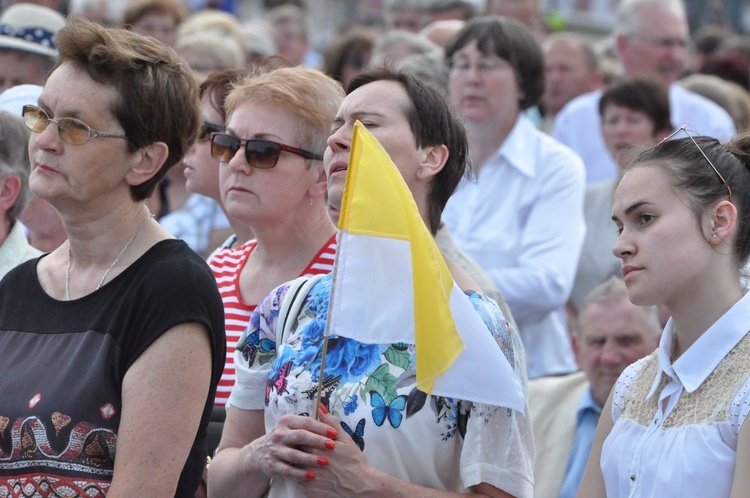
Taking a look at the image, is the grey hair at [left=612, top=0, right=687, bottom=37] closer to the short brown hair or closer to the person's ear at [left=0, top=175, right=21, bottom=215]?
the short brown hair

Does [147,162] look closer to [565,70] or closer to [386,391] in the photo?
[386,391]

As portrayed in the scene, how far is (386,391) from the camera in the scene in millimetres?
3037

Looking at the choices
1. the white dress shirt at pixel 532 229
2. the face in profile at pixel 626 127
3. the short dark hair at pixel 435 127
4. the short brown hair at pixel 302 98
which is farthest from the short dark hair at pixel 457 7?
the short dark hair at pixel 435 127

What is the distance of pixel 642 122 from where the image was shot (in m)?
6.68

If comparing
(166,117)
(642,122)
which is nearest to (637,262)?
(166,117)

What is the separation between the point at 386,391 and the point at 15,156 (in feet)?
6.34

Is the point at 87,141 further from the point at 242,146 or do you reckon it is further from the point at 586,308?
the point at 586,308

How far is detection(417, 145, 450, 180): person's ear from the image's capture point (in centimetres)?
338

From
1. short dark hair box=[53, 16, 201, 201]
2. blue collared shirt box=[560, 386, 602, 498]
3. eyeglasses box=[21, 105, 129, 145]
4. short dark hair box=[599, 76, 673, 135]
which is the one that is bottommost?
blue collared shirt box=[560, 386, 602, 498]

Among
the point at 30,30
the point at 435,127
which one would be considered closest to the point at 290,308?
the point at 435,127

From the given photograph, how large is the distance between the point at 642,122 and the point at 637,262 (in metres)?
3.82

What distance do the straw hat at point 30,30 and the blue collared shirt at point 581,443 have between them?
2.96 m

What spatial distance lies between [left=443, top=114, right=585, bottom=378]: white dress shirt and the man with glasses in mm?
1714

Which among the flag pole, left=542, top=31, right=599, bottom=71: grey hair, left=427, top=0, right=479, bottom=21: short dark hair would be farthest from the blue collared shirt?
left=427, top=0, right=479, bottom=21: short dark hair
